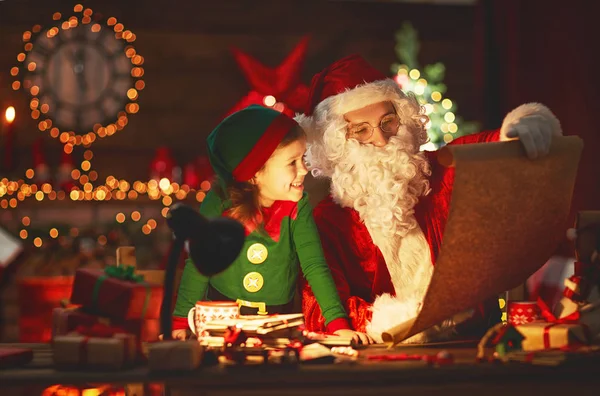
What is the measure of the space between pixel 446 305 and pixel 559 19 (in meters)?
3.52

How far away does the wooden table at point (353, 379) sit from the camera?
1.28 metres

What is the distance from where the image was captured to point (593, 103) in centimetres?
435

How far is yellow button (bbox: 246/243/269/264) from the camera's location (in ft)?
5.84

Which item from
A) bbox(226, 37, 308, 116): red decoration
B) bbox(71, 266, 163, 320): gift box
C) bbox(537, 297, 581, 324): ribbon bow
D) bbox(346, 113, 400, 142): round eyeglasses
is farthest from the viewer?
bbox(226, 37, 308, 116): red decoration

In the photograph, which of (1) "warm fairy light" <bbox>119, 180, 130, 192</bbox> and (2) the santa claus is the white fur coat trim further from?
(1) "warm fairy light" <bbox>119, 180, 130, 192</bbox>

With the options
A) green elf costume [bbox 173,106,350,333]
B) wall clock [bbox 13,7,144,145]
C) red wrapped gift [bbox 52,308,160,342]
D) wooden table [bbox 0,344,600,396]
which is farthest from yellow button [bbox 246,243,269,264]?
wall clock [bbox 13,7,144,145]

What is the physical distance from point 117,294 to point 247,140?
0.45 metres

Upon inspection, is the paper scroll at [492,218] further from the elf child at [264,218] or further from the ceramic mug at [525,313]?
the elf child at [264,218]

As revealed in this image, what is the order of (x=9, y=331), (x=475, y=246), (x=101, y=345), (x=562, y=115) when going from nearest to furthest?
(x=101, y=345) → (x=475, y=246) → (x=562, y=115) → (x=9, y=331)

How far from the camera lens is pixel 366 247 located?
6.72 ft

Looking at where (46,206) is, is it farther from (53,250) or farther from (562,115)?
(562,115)

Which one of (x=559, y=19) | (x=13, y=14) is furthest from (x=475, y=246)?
(x=13, y=14)

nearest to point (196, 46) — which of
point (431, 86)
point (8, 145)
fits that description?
point (8, 145)

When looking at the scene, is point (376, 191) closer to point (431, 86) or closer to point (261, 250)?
point (261, 250)
